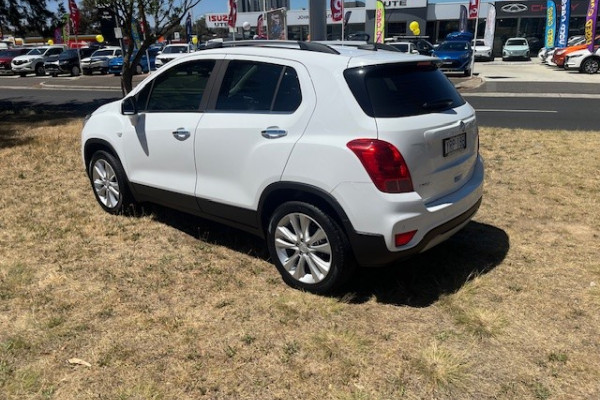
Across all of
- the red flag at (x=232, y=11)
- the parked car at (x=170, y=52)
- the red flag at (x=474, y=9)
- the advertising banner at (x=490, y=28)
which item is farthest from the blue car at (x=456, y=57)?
the parked car at (x=170, y=52)

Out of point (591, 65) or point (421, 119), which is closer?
point (421, 119)

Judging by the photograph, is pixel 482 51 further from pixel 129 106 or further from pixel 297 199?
pixel 297 199

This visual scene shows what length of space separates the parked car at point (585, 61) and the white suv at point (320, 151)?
75.9ft

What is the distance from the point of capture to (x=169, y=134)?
419 cm

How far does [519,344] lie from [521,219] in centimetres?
219

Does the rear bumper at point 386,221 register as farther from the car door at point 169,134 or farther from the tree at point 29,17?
the tree at point 29,17

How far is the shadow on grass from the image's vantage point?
3.56 m

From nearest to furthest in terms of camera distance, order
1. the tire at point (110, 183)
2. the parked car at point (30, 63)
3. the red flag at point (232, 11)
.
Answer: the tire at point (110, 183)
the red flag at point (232, 11)
the parked car at point (30, 63)

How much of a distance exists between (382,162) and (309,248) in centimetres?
83

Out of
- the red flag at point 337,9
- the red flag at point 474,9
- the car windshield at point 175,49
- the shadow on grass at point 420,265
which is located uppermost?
the red flag at point 337,9

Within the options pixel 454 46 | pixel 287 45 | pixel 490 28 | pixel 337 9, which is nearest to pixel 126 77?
pixel 287 45

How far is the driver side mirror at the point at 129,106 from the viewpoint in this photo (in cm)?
448

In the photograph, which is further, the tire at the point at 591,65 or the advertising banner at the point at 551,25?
the advertising banner at the point at 551,25

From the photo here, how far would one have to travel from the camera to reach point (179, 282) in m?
3.77
